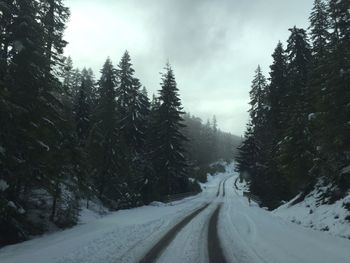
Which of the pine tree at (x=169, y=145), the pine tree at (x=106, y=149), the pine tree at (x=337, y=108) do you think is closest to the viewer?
the pine tree at (x=337, y=108)

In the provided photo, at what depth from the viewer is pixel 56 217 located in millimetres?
19875

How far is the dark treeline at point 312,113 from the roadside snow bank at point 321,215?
1.15m

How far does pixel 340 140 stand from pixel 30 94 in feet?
50.2

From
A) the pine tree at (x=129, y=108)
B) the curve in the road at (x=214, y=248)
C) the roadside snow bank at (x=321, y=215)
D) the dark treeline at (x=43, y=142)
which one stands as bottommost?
the curve in the road at (x=214, y=248)

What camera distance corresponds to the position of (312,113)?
26.6 meters

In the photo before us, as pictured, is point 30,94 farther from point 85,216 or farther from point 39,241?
point 85,216

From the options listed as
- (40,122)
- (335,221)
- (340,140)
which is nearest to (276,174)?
(340,140)

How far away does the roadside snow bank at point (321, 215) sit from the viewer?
50.5 feet

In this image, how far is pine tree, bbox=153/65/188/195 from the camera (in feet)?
144

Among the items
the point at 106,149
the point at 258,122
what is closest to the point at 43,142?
the point at 106,149

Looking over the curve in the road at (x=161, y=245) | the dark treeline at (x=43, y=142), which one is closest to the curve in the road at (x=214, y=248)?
the curve in the road at (x=161, y=245)

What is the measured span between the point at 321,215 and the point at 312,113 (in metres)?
10.2

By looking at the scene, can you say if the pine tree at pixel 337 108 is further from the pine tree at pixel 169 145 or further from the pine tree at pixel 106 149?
the pine tree at pixel 169 145

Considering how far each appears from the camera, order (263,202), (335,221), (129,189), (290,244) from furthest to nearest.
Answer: (263,202), (129,189), (335,221), (290,244)
